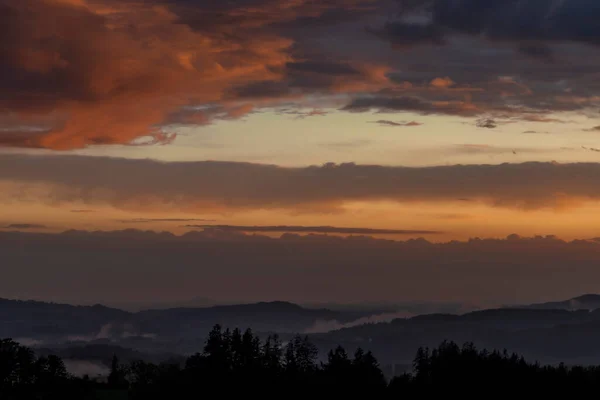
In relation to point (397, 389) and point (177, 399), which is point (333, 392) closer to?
point (397, 389)

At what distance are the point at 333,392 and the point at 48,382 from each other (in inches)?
2128

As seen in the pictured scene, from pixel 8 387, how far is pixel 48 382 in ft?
24.1

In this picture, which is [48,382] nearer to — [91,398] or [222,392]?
[91,398]

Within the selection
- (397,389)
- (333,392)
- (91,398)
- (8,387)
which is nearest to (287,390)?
(333,392)

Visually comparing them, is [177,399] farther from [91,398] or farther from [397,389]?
[397,389]

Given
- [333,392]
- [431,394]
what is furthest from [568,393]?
[333,392]

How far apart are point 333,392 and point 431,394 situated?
→ 727 inches

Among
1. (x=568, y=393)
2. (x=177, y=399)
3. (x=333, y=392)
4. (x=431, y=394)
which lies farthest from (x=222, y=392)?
(x=568, y=393)

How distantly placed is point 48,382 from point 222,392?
3300 centimetres

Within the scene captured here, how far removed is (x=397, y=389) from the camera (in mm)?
197750

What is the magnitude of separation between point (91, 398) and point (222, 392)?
25.1 m

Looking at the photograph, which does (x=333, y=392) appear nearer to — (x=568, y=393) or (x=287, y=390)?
(x=287, y=390)

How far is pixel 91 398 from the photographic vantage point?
655 ft

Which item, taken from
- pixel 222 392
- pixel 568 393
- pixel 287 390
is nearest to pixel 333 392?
pixel 287 390
